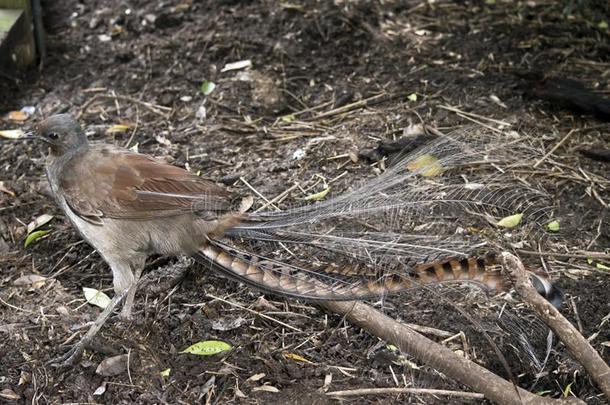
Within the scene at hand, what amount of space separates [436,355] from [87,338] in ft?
5.11

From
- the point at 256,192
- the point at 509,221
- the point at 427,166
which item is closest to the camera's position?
the point at 427,166

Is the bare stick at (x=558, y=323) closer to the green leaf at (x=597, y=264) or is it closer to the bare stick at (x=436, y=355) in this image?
the bare stick at (x=436, y=355)

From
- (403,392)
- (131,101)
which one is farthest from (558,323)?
(131,101)

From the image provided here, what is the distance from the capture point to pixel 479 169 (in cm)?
484

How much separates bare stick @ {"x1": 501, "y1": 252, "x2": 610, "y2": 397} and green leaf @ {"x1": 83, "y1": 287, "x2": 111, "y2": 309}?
6.63ft

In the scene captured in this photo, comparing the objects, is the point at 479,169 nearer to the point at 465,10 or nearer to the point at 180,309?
the point at 180,309

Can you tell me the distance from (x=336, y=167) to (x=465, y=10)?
235 centimetres

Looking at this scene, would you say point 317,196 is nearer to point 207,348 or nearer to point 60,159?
point 207,348

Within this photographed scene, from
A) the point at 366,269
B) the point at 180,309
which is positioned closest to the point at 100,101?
the point at 180,309

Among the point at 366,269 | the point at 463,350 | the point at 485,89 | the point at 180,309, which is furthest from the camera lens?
the point at 485,89

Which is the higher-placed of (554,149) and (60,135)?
(60,135)

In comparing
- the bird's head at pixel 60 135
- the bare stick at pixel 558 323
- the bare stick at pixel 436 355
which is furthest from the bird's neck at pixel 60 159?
the bare stick at pixel 558 323

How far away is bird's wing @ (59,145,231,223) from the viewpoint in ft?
13.2

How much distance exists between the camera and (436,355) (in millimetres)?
3658
